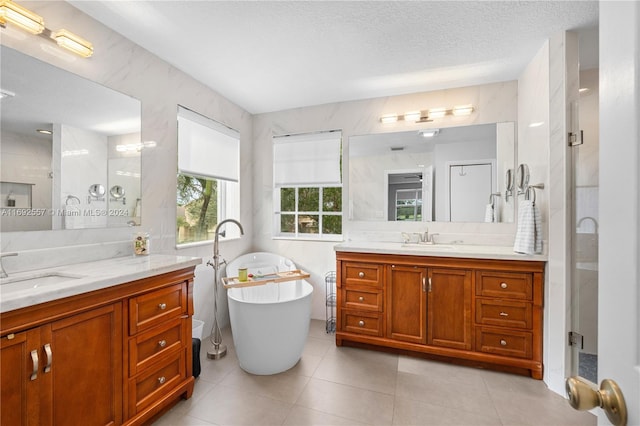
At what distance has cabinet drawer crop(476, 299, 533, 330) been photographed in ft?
7.13

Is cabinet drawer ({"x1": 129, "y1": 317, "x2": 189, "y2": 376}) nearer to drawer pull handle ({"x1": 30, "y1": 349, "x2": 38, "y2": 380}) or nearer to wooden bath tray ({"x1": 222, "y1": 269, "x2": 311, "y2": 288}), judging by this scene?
drawer pull handle ({"x1": 30, "y1": 349, "x2": 38, "y2": 380})

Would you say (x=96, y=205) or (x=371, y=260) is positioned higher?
(x=96, y=205)

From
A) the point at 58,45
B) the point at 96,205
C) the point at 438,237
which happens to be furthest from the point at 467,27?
the point at 96,205

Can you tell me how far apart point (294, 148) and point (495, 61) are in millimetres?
2176

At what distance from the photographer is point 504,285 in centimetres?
222

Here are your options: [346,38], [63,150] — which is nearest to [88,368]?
[63,150]

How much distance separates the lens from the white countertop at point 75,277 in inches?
43.6

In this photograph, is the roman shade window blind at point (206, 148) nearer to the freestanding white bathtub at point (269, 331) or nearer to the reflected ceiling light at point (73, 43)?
the reflected ceiling light at point (73, 43)

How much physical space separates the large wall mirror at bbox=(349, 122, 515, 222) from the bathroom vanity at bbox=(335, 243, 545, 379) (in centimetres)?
59

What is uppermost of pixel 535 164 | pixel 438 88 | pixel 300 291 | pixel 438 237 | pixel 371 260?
pixel 438 88

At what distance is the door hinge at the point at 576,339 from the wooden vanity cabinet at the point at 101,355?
2.66 m

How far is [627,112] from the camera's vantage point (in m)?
0.43

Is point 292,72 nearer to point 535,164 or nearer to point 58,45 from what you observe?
point 58,45

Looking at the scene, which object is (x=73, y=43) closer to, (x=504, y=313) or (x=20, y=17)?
(x=20, y=17)
